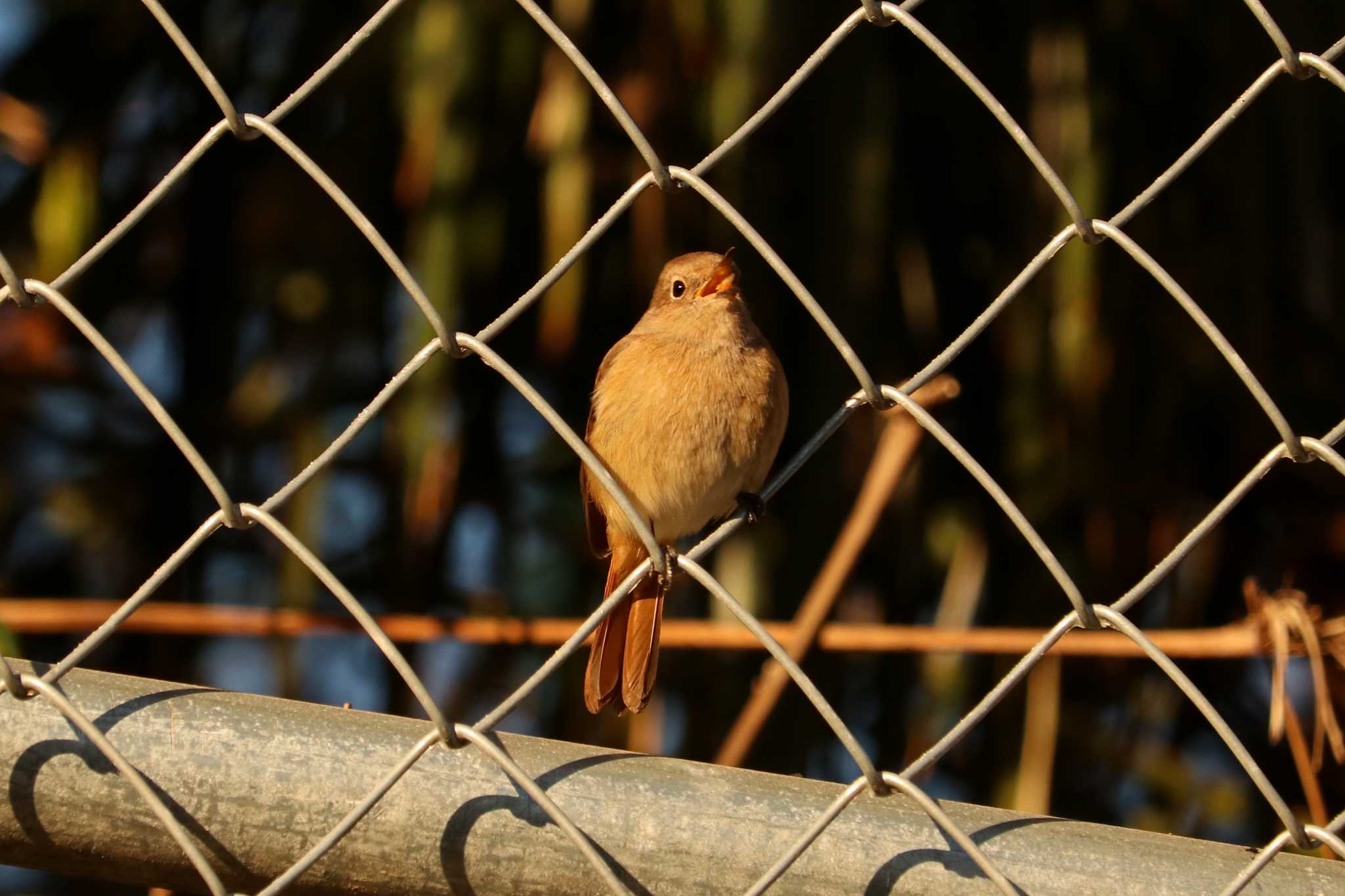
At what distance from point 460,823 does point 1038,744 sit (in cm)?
250

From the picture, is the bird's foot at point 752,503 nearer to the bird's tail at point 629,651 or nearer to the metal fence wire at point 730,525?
the bird's tail at point 629,651

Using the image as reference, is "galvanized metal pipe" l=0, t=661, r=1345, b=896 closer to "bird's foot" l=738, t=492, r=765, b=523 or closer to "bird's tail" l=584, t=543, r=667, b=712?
"bird's tail" l=584, t=543, r=667, b=712

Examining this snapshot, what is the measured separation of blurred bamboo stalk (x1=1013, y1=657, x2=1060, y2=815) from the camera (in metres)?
3.40

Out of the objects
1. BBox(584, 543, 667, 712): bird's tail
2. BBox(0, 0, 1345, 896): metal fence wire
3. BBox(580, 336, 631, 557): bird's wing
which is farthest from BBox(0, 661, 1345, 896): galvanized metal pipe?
BBox(580, 336, 631, 557): bird's wing

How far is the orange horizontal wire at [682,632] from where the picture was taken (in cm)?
245

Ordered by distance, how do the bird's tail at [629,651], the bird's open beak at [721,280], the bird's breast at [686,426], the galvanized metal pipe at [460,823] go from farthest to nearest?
the bird's open beak at [721,280], the bird's breast at [686,426], the bird's tail at [629,651], the galvanized metal pipe at [460,823]

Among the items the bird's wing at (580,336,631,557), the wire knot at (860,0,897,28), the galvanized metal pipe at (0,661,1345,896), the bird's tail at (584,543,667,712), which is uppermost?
the bird's wing at (580,336,631,557)

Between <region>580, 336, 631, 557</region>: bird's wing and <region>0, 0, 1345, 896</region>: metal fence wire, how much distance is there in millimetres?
1529

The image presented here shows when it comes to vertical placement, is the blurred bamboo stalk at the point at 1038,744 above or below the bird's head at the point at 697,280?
below

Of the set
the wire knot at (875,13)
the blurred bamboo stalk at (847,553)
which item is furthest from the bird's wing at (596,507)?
the wire knot at (875,13)

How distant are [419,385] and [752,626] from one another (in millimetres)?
2148

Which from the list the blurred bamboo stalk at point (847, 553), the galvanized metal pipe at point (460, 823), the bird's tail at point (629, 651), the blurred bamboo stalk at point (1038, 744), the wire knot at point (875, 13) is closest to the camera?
the galvanized metal pipe at point (460, 823)

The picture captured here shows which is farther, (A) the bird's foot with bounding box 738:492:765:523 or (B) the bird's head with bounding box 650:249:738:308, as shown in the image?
(B) the bird's head with bounding box 650:249:738:308

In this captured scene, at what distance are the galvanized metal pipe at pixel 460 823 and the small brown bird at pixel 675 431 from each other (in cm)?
128
